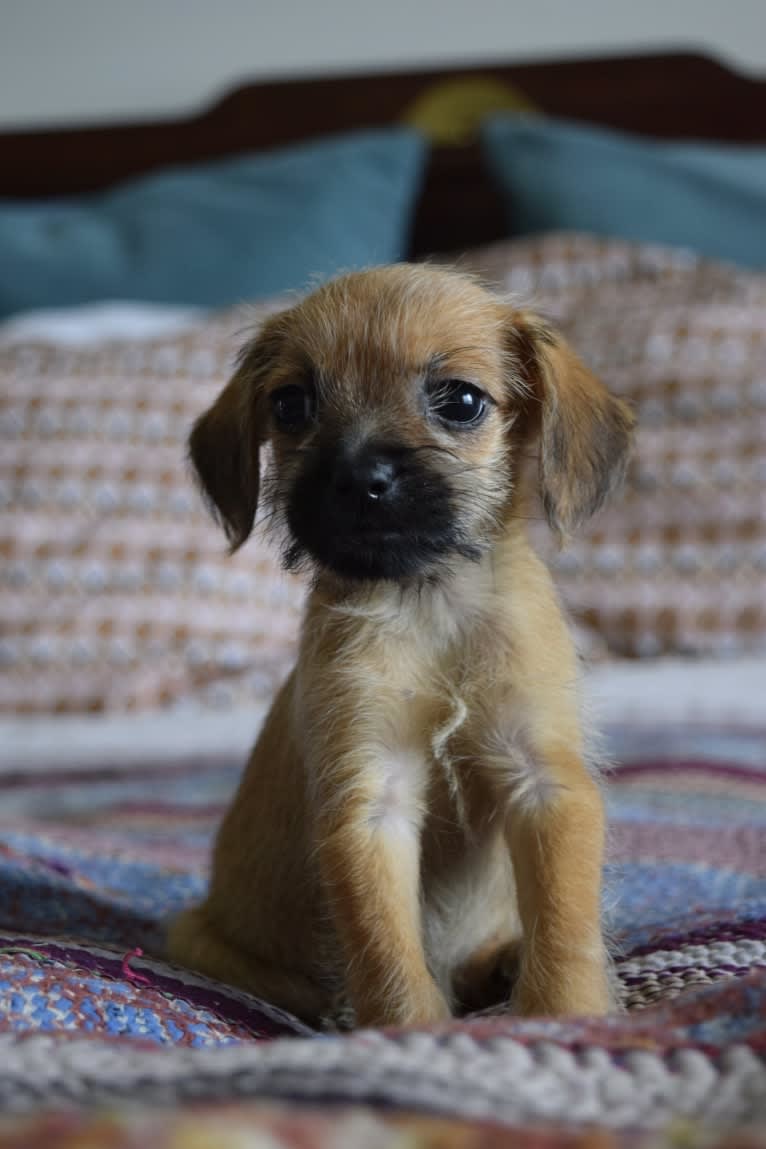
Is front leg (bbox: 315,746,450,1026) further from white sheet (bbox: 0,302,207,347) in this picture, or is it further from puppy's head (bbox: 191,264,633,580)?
white sheet (bbox: 0,302,207,347)

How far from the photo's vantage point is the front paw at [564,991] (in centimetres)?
85

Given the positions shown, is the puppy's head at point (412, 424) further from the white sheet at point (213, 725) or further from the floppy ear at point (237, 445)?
the white sheet at point (213, 725)

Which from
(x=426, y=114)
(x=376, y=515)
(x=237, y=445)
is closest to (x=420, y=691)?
(x=376, y=515)

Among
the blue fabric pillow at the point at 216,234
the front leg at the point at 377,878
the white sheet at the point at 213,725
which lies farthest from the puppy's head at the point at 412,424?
the blue fabric pillow at the point at 216,234

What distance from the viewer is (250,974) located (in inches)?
42.1

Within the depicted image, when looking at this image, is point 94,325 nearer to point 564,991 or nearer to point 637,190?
point 637,190

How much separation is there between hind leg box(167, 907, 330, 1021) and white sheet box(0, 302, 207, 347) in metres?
1.48

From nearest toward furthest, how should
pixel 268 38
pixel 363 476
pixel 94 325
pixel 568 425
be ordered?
pixel 363 476 < pixel 568 425 < pixel 94 325 < pixel 268 38

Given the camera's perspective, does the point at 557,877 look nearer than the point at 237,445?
Yes

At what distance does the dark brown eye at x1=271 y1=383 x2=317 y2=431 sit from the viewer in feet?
3.64

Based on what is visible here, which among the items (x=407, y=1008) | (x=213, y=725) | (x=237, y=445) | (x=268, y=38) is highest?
(x=268, y=38)

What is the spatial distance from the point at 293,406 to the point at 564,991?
1.79 feet

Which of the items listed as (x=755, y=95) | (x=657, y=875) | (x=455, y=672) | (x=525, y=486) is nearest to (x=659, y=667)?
(x=657, y=875)

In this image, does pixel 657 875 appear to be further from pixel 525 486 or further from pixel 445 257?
pixel 445 257
